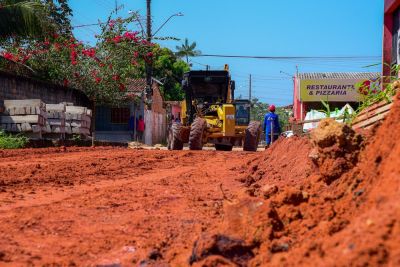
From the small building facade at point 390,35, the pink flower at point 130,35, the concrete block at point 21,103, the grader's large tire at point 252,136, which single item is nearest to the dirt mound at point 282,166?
the small building facade at point 390,35

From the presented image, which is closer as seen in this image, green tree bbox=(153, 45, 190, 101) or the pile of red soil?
the pile of red soil

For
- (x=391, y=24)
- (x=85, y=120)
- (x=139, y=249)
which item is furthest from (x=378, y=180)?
(x=85, y=120)

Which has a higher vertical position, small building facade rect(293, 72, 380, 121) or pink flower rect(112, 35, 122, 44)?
pink flower rect(112, 35, 122, 44)

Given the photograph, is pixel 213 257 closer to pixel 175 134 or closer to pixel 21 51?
pixel 175 134

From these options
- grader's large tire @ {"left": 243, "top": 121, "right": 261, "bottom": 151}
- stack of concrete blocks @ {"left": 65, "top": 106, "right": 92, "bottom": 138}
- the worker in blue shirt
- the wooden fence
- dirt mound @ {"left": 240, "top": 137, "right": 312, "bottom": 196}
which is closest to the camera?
the wooden fence

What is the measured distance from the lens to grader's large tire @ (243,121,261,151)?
18734mm

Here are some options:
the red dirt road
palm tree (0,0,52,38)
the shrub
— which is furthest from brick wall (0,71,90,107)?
the red dirt road

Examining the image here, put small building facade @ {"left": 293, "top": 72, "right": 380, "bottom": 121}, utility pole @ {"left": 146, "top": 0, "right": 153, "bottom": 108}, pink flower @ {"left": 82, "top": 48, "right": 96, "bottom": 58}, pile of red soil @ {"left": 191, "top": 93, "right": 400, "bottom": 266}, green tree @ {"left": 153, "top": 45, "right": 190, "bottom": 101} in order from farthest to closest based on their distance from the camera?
1. green tree @ {"left": 153, "top": 45, "right": 190, "bottom": 101}
2. small building facade @ {"left": 293, "top": 72, "right": 380, "bottom": 121}
3. utility pole @ {"left": 146, "top": 0, "right": 153, "bottom": 108}
4. pink flower @ {"left": 82, "top": 48, "right": 96, "bottom": 58}
5. pile of red soil @ {"left": 191, "top": 93, "right": 400, "bottom": 266}

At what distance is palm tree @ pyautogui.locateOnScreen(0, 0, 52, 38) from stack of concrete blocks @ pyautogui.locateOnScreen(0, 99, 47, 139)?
285cm

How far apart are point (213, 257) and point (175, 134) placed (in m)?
15.4

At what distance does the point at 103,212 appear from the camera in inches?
224

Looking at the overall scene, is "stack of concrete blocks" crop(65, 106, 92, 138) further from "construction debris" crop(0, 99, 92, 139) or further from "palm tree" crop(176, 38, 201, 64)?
"palm tree" crop(176, 38, 201, 64)

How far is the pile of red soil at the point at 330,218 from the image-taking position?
2502mm

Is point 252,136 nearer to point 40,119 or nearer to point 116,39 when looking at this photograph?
point 40,119
